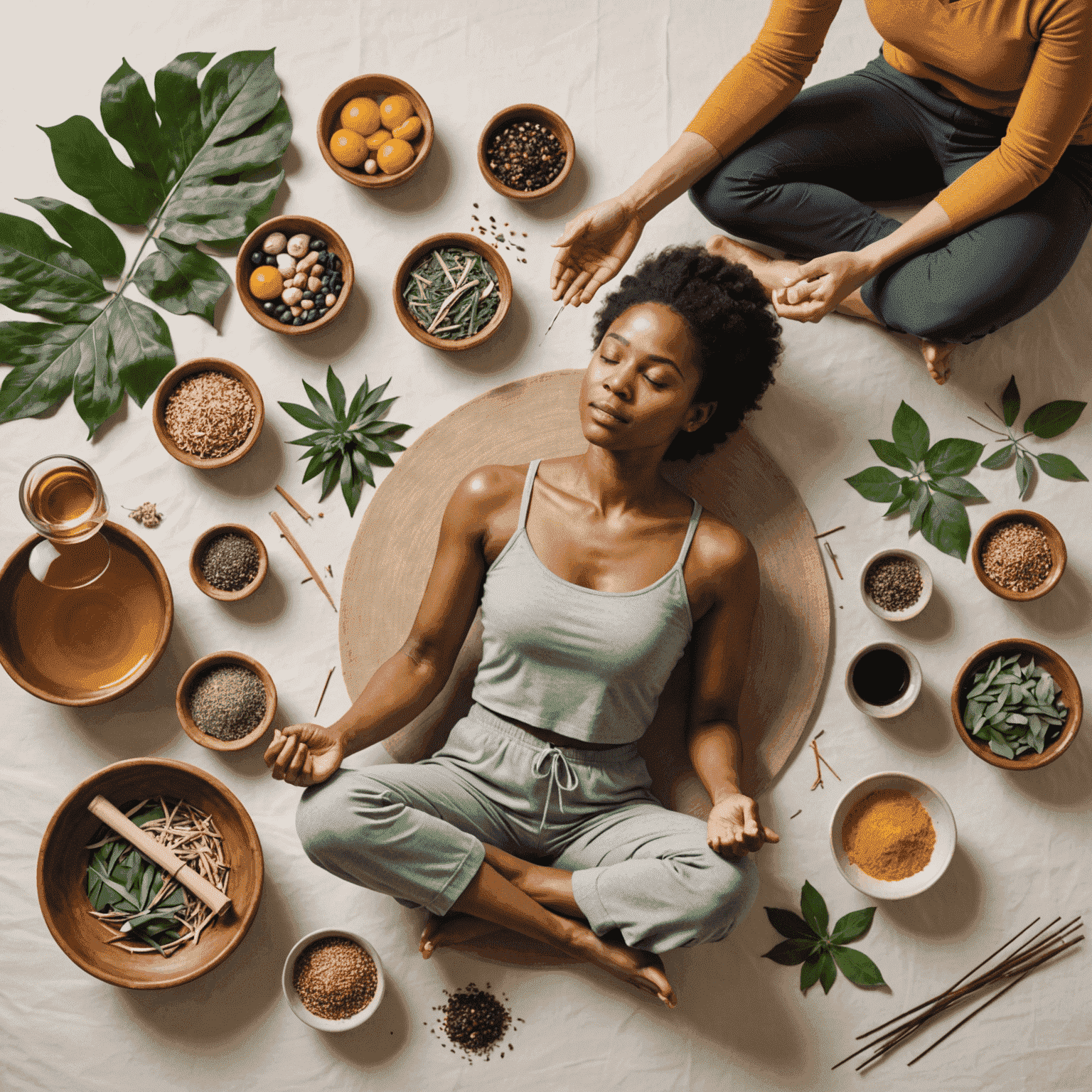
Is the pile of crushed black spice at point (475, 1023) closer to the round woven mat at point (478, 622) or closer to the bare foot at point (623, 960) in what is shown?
the bare foot at point (623, 960)

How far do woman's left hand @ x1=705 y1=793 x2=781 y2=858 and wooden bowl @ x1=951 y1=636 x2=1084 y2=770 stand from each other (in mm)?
664

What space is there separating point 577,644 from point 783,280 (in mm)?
1075

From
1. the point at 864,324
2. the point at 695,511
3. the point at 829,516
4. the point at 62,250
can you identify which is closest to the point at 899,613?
the point at 829,516

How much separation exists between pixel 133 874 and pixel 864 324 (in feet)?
7.55

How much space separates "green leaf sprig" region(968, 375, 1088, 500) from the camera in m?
2.36

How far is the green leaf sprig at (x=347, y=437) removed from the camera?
2.33 metres

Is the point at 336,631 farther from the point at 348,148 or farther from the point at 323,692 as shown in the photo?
the point at 348,148

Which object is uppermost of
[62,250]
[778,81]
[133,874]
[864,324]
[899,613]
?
[778,81]

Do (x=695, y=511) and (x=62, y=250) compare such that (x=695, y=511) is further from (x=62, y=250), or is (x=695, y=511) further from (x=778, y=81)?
(x=62, y=250)

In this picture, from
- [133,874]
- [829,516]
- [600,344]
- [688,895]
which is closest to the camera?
[688,895]

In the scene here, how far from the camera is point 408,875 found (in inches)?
77.3

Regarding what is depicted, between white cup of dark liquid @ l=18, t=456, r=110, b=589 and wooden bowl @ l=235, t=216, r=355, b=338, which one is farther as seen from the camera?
wooden bowl @ l=235, t=216, r=355, b=338

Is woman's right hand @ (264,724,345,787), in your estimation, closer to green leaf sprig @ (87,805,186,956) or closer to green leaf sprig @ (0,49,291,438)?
green leaf sprig @ (87,805,186,956)

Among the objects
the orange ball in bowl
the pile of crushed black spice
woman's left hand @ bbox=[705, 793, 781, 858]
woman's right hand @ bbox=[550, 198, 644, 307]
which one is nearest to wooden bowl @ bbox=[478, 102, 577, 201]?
woman's right hand @ bbox=[550, 198, 644, 307]
